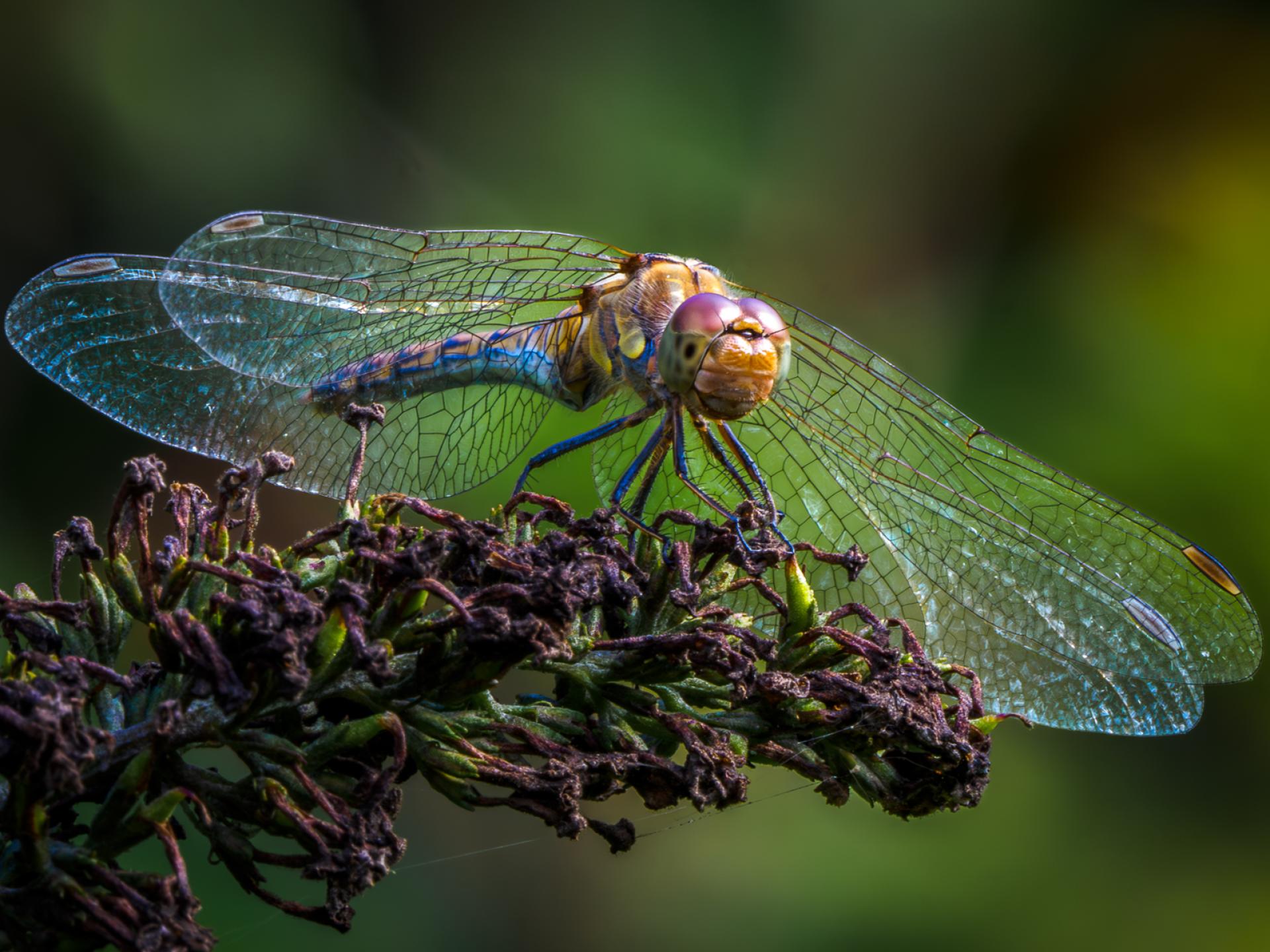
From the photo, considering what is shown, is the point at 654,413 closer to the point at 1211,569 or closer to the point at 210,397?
the point at 210,397

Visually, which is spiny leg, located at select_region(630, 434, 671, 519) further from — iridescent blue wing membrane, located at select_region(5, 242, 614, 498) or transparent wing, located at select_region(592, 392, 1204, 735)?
iridescent blue wing membrane, located at select_region(5, 242, 614, 498)

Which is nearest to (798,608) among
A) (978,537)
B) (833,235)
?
(978,537)

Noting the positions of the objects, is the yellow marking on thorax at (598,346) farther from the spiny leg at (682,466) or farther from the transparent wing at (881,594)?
the spiny leg at (682,466)

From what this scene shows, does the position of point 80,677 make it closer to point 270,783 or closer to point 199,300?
point 270,783

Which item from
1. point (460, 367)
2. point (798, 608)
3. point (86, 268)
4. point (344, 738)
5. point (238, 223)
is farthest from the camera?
point (460, 367)

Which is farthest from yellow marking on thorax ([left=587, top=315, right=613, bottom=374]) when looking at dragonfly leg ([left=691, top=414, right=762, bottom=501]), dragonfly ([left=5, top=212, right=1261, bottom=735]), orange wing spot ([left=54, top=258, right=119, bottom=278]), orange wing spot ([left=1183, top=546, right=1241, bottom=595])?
A: orange wing spot ([left=1183, top=546, right=1241, bottom=595])

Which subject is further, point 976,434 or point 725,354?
point 976,434

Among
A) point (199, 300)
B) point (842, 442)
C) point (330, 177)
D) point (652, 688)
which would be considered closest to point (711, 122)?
point (330, 177)
